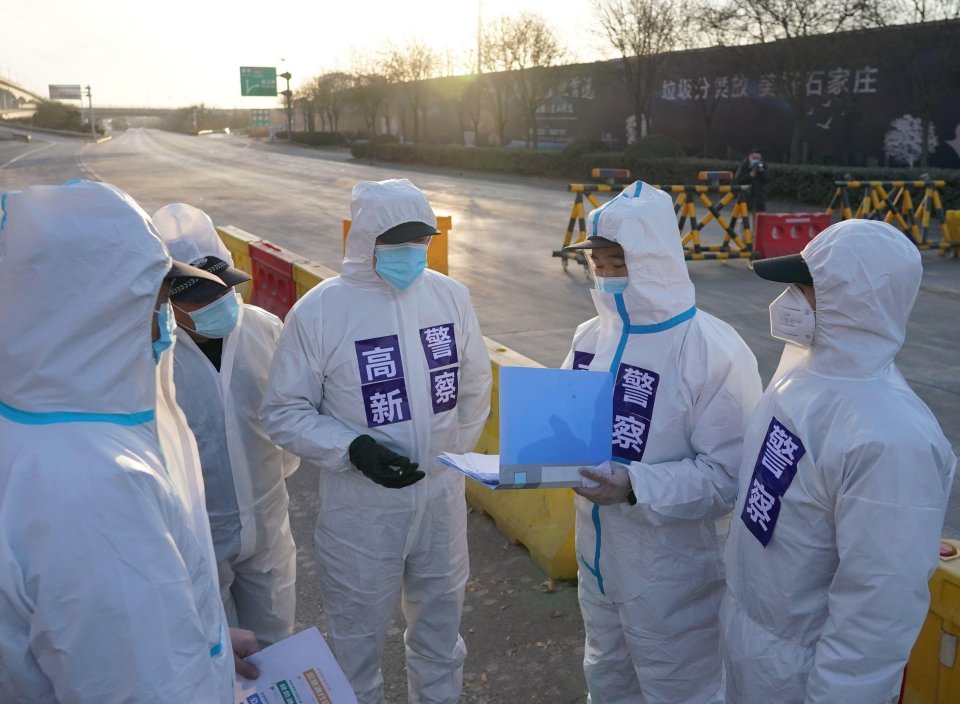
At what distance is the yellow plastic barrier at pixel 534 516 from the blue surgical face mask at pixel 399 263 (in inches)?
47.3

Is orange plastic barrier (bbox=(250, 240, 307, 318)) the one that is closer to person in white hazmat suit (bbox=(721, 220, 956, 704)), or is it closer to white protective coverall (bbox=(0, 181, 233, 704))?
person in white hazmat suit (bbox=(721, 220, 956, 704))

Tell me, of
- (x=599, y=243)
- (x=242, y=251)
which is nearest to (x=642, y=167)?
(x=242, y=251)

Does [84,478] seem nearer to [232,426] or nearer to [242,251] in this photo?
[232,426]

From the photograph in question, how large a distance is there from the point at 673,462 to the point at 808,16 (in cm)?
2266

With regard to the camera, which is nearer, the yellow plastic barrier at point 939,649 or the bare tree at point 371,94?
the yellow plastic barrier at point 939,649

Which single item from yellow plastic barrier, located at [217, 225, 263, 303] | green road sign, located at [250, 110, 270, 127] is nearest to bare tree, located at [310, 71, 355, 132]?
green road sign, located at [250, 110, 270, 127]

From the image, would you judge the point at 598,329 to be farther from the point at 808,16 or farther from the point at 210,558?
the point at 808,16

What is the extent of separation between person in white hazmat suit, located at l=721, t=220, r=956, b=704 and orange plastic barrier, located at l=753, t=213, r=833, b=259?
35.9 feet

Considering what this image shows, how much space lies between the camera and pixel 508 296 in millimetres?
10797

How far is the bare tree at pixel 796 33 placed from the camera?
2089 centimetres

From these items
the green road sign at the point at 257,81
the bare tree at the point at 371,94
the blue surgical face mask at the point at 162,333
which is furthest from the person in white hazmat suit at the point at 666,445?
the green road sign at the point at 257,81

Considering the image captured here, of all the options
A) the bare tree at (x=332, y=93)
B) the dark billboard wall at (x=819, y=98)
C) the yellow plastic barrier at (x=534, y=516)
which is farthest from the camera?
the bare tree at (x=332, y=93)

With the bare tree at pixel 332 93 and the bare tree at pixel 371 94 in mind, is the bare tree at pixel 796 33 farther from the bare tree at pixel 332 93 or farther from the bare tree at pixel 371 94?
the bare tree at pixel 332 93

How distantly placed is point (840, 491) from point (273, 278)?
705 cm
